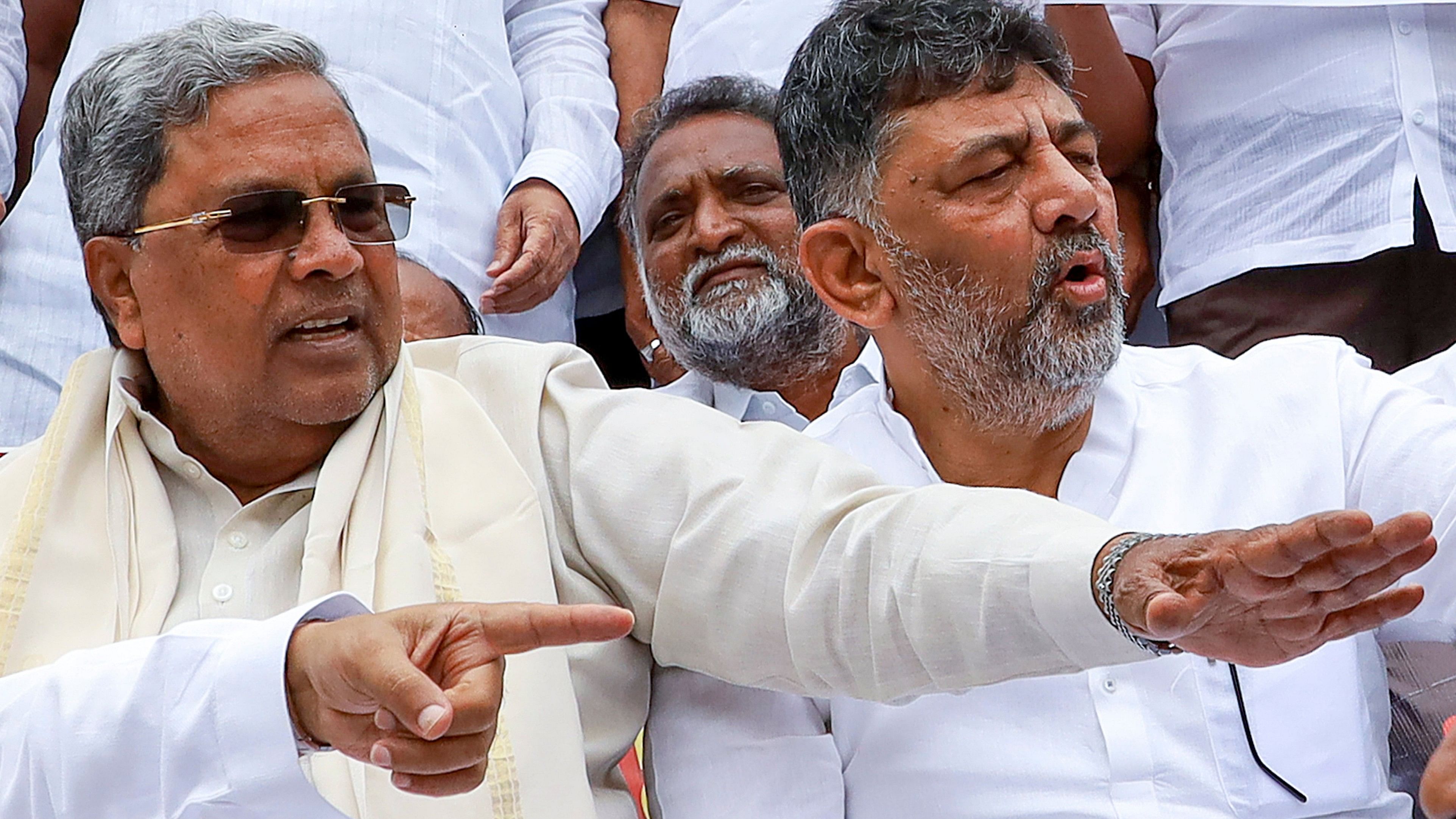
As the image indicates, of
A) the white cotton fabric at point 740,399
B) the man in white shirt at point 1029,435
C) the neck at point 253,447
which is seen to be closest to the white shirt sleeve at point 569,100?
the white cotton fabric at point 740,399

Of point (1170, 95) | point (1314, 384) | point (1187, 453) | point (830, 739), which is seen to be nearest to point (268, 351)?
point (830, 739)

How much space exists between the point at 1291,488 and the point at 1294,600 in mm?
867

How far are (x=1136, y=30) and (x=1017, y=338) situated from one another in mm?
1348

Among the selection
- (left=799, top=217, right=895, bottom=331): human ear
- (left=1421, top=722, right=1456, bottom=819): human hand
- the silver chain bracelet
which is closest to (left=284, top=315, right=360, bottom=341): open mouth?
(left=799, top=217, right=895, bottom=331): human ear

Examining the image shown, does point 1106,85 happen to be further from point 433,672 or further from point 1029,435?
point 433,672

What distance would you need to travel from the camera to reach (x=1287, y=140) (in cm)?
349

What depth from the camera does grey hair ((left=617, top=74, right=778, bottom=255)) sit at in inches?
155

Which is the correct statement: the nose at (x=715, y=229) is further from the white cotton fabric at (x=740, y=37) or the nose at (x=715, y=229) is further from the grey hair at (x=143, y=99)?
the grey hair at (x=143, y=99)

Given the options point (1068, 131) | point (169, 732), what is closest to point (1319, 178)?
point (1068, 131)

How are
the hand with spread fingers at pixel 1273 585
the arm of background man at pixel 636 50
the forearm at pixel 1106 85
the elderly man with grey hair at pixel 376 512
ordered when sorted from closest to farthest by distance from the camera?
the hand with spread fingers at pixel 1273 585
the elderly man with grey hair at pixel 376 512
the forearm at pixel 1106 85
the arm of background man at pixel 636 50

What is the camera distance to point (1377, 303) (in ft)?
11.1

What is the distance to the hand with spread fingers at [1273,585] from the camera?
5.44 feet

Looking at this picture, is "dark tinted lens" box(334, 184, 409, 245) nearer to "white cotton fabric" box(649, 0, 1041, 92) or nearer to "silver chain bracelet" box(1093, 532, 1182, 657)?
"silver chain bracelet" box(1093, 532, 1182, 657)

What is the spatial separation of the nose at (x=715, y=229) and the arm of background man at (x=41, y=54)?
5.38 feet
